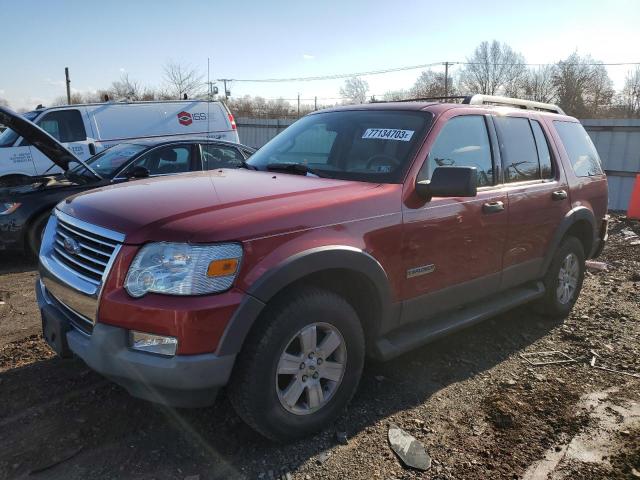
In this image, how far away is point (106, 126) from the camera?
36.0ft

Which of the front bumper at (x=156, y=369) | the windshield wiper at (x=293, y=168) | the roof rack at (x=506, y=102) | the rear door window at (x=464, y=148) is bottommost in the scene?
the front bumper at (x=156, y=369)

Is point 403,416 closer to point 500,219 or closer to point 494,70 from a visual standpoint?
point 500,219

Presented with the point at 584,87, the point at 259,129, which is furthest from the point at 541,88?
the point at 259,129

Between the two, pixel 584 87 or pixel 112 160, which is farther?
pixel 584 87

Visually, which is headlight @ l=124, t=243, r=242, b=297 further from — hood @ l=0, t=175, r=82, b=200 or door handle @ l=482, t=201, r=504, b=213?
hood @ l=0, t=175, r=82, b=200

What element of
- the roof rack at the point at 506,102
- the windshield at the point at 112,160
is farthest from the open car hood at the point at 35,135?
the roof rack at the point at 506,102

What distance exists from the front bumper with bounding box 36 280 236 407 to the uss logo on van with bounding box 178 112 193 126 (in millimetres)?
9928

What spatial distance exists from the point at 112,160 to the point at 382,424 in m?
Answer: 5.73

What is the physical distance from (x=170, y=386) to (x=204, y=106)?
10.5 m

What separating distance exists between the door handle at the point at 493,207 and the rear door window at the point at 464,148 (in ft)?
0.53

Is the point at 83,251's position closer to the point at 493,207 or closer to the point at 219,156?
the point at 493,207

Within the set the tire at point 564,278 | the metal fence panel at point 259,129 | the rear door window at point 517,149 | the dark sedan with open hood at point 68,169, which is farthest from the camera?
the metal fence panel at point 259,129

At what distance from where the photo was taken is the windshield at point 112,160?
694cm

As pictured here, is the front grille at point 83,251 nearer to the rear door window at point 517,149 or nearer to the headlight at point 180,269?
the headlight at point 180,269
